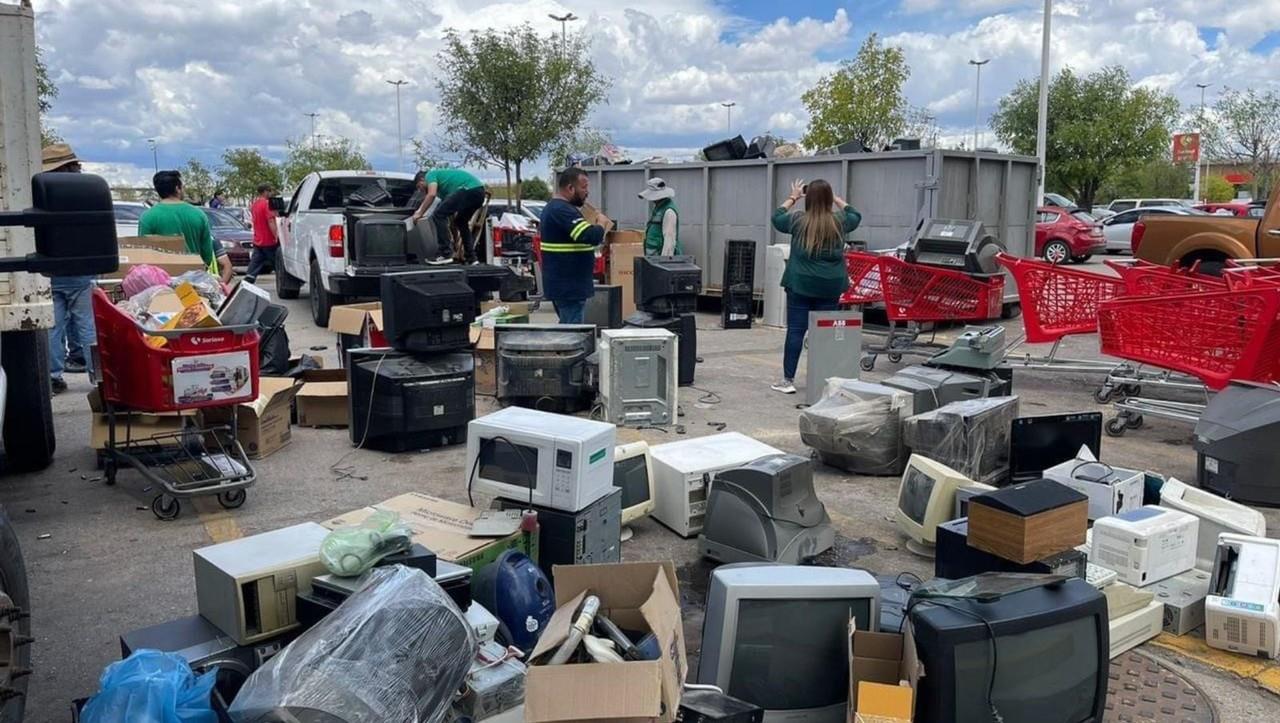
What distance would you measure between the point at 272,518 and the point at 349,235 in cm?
606

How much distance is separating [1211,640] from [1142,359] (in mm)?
3888

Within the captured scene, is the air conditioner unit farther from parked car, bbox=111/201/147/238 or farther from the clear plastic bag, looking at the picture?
parked car, bbox=111/201/147/238

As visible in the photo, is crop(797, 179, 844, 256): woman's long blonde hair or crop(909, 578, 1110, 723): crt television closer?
crop(909, 578, 1110, 723): crt television

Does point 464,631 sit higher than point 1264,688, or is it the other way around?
point 464,631

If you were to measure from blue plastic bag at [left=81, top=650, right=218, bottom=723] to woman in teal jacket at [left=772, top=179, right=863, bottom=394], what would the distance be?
5845 millimetres

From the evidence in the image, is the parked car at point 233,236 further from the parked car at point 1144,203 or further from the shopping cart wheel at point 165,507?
the parked car at point 1144,203

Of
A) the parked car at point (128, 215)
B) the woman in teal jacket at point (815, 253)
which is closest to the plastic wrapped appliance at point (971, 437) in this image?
the woman in teal jacket at point (815, 253)

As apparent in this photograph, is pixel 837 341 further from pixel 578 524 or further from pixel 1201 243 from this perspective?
pixel 1201 243

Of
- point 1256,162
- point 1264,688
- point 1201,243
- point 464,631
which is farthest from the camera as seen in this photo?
point 1256,162

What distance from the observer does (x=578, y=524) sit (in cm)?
416

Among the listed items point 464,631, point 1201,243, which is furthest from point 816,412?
point 1201,243

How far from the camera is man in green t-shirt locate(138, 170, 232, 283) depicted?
8930mm

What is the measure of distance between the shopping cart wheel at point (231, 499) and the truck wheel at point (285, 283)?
9583 mm

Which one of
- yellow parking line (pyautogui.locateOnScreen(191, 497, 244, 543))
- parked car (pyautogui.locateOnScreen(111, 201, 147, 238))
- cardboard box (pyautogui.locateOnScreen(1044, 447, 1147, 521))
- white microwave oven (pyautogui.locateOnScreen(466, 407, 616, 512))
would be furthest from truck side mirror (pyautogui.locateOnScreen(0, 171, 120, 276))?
parked car (pyautogui.locateOnScreen(111, 201, 147, 238))
